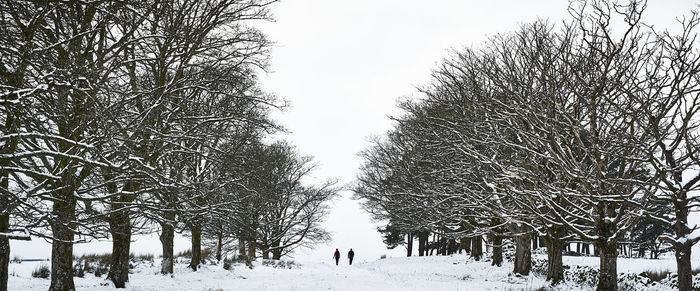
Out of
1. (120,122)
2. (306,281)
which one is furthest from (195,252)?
(120,122)

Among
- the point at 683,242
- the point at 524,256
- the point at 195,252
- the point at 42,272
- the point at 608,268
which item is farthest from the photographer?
the point at 195,252

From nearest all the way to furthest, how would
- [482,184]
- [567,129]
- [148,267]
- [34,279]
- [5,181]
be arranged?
[5,181] < [567,129] < [34,279] < [482,184] < [148,267]

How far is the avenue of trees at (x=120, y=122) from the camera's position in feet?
21.4

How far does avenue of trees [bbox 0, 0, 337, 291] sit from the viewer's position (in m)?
6.54

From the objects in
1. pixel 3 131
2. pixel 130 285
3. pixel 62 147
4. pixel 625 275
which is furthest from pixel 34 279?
pixel 625 275

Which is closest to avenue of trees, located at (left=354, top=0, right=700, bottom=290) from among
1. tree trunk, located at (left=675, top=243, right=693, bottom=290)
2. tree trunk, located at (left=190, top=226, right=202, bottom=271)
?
tree trunk, located at (left=675, top=243, right=693, bottom=290)

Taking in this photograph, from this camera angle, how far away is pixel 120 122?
29.6 feet

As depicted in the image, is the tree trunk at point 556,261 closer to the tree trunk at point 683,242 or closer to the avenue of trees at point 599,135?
the avenue of trees at point 599,135

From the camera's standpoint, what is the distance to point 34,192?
22.1 feet

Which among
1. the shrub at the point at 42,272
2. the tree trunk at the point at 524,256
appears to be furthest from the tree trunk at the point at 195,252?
the tree trunk at the point at 524,256

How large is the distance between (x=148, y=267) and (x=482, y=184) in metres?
13.3

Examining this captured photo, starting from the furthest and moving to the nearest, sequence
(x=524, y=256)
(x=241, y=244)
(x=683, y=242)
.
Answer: (x=241, y=244)
(x=524, y=256)
(x=683, y=242)

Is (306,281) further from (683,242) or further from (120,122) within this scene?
(683,242)

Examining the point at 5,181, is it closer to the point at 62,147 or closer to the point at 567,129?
the point at 62,147
